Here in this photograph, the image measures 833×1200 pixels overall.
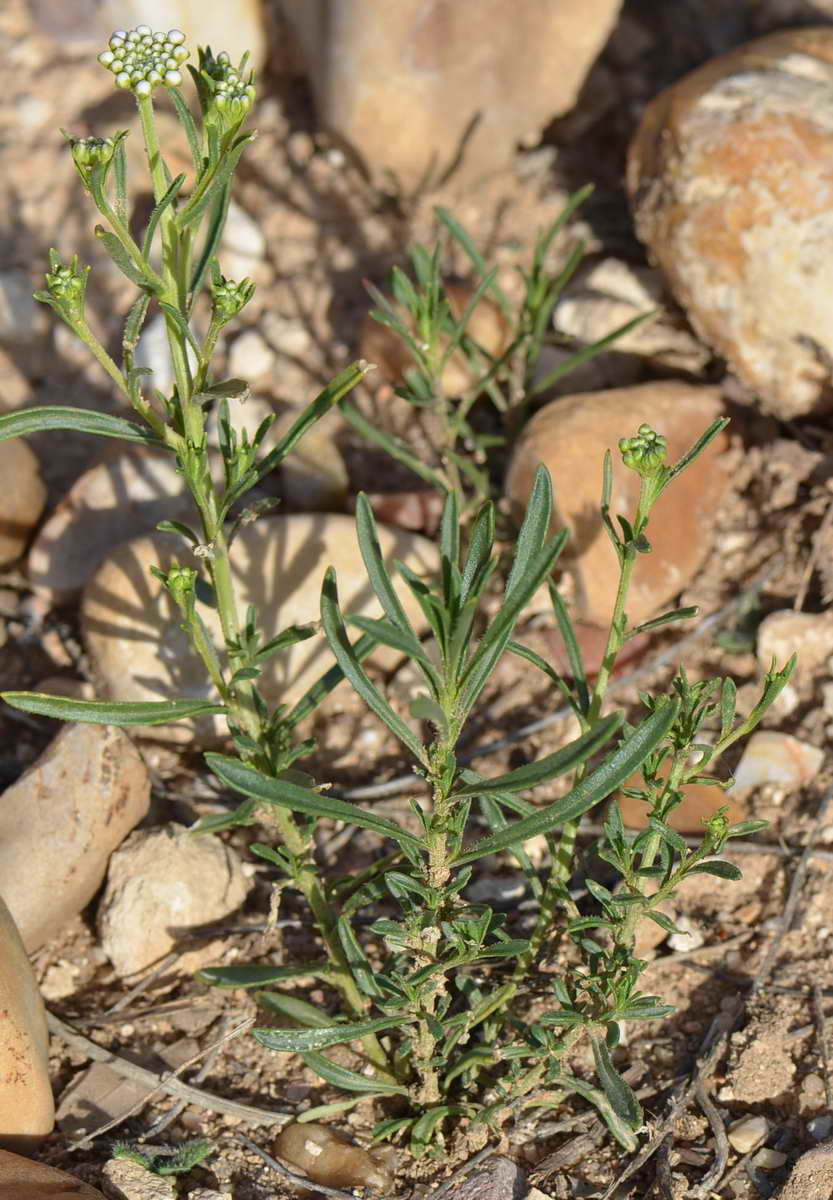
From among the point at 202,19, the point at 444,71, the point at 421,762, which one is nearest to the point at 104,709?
the point at 421,762

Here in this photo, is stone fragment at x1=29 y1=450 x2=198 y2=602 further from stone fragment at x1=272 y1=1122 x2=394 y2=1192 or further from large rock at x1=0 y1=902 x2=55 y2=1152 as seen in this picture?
stone fragment at x1=272 y1=1122 x2=394 y2=1192

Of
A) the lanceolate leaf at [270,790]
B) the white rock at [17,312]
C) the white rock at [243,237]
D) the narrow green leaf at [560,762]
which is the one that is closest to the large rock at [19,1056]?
the lanceolate leaf at [270,790]

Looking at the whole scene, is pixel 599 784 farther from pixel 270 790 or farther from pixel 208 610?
pixel 208 610

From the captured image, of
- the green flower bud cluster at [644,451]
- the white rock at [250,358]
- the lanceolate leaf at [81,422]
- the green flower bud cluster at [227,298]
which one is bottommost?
the green flower bud cluster at [644,451]

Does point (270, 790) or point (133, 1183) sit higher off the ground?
point (270, 790)

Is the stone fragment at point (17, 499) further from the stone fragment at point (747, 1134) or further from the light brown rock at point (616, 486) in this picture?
the stone fragment at point (747, 1134)

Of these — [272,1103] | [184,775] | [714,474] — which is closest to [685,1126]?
[272,1103]
